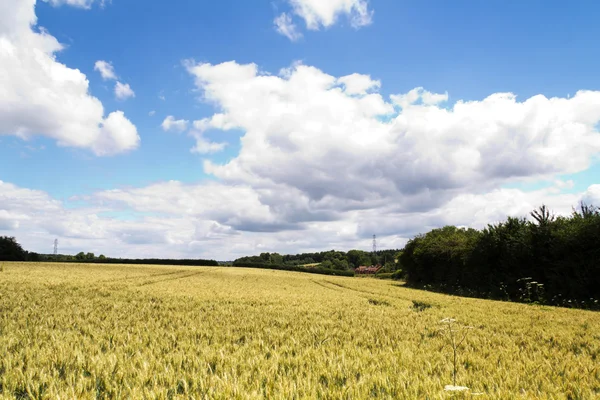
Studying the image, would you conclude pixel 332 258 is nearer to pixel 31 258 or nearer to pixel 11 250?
pixel 31 258

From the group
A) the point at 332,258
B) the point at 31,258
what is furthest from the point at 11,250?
the point at 332,258

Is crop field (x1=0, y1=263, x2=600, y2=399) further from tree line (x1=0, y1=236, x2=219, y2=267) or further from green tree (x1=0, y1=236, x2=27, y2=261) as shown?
green tree (x1=0, y1=236, x2=27, y2=261)

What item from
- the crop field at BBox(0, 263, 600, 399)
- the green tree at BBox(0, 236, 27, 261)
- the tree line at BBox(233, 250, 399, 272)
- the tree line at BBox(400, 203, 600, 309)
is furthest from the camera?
the tree line at BBox(233, 250, 399, 272)

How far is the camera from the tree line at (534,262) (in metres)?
21.9

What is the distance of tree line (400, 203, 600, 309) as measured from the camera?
2194 cm

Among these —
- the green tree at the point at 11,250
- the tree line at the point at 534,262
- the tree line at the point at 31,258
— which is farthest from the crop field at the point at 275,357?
the green tree at the point at 11,250

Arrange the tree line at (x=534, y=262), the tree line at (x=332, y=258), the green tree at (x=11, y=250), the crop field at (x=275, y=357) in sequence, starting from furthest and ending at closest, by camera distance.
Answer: the tree line at (x=332, y=258), the green tree at (x=11, y=250), the tree line at (x=534, y=262), the crop field at (x=275, y=357)

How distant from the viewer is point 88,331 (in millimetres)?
7965

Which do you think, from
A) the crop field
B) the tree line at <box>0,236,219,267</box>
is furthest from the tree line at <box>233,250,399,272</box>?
the crop field

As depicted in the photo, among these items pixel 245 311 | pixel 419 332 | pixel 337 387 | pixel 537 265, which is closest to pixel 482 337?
pixel 419 332

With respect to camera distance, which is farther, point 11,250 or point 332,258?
point 332,258

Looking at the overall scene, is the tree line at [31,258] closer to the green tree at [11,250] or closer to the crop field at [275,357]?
the green tree at [11,250]

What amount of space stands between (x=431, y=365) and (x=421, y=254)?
43699 millimetres

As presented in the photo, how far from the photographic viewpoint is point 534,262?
26.1 meters
